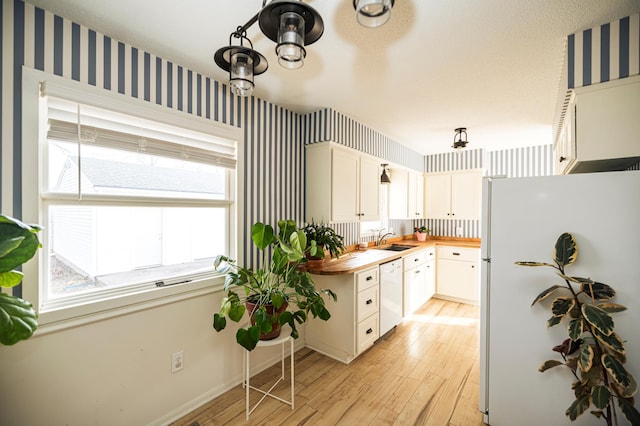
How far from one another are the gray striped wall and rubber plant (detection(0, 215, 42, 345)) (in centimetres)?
61

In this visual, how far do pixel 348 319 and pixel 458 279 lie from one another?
259 centimetres

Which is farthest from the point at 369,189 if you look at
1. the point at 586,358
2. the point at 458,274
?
the point at 586,358

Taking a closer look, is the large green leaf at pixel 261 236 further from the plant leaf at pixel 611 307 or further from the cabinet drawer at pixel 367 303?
the plant leaf at pixel 611 307

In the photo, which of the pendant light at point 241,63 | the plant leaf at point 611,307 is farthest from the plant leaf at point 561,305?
the pendant light at point 241,63

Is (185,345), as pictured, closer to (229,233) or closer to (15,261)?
(229,233)

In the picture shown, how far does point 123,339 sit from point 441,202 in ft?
15.9

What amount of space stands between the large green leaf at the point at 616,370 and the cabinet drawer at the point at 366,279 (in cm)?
165

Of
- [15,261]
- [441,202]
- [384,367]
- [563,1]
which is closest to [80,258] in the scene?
[15,261]

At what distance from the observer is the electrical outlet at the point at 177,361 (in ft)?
6.41

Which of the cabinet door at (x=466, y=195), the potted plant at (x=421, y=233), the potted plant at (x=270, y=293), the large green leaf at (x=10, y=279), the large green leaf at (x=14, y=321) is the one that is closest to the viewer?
the large green leaf at (x=14, y=321)

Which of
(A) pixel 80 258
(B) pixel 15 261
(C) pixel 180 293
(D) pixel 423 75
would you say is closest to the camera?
(B) pixel 15 261

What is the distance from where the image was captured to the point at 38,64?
146 cm

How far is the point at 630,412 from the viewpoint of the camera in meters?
1.28

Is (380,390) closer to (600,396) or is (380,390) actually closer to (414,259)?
(600,396)
